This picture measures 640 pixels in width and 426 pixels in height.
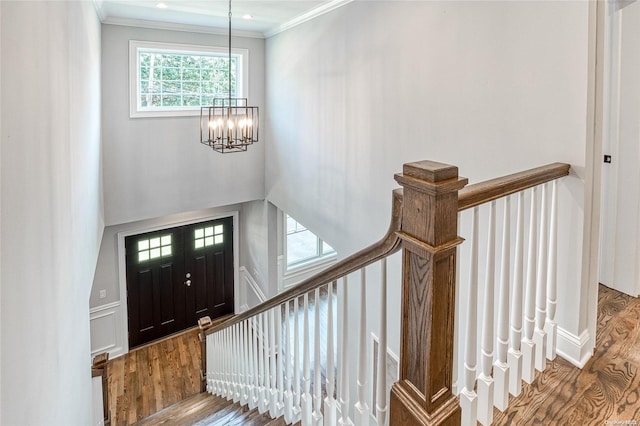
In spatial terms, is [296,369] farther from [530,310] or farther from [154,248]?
[154,248]

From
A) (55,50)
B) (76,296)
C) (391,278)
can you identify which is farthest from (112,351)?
(55,50)

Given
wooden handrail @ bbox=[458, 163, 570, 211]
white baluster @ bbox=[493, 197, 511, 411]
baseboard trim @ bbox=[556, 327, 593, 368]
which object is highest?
wooden handrail @ bbox=[458, 163, 570, 211]

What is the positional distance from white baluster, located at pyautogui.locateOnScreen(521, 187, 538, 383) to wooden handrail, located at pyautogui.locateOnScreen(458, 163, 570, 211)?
0.34 feet

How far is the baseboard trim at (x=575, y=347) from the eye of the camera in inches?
80.4

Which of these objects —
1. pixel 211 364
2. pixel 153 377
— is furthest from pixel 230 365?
pixel 153 377

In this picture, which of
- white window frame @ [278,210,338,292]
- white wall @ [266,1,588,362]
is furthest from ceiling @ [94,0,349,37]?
white window frame @ [278,210,338,292]

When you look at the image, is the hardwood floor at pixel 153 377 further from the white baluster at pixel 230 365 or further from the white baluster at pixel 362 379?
the white baluster at pixel 362 379

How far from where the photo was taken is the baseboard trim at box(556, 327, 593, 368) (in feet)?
6.70

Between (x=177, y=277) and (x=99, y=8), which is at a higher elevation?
(x=99, y=8)

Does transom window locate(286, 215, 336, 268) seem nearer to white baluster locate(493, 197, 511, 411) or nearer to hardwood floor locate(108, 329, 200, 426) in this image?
hardwood floor locate(108, 329, 200, 426)

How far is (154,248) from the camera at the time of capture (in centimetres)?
672

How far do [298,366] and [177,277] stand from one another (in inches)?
206

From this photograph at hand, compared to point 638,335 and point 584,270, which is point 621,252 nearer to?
point 638,335

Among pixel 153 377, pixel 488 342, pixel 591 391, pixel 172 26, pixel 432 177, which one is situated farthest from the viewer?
pixel 153 377
